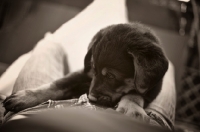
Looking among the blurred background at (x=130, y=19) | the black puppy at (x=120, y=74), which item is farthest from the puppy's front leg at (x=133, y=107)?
the blurred background at (x=130, y=19)

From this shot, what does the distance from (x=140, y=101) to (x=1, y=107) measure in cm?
46

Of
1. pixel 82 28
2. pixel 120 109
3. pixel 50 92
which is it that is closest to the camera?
pixel 120 109

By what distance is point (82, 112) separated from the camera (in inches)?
20.9

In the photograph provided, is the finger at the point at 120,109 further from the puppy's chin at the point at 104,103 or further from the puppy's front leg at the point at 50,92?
the puppy's front leg at the point at 50,92

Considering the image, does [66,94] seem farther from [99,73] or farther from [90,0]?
[90,0]

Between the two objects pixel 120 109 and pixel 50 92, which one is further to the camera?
pixel 50 92

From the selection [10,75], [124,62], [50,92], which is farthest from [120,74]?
[10,75]

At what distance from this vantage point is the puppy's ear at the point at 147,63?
0.73 m

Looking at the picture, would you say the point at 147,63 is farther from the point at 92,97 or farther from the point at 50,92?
the point at 50,92

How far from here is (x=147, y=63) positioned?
2.43ft

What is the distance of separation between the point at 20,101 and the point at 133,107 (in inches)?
14.2

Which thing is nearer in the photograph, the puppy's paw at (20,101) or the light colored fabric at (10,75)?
the puppy's paw at (20,101)

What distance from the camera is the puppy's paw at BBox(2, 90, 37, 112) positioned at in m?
0.72

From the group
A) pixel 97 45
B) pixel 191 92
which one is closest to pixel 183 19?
pixel 191 92
